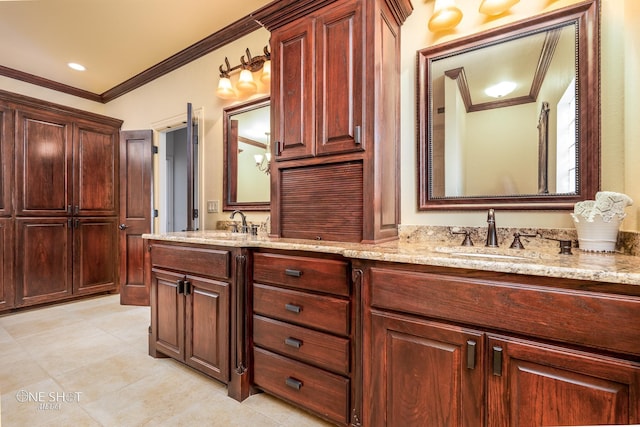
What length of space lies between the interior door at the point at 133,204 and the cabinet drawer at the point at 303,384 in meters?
2.47

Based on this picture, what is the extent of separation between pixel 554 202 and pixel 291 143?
1446mm

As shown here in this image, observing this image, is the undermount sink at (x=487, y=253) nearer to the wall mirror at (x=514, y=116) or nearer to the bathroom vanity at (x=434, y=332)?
the bathroom vanity at (x=434, y=332)

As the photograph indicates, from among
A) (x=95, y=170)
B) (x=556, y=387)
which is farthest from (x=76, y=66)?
(x=556, y=387)

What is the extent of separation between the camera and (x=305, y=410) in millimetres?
1547

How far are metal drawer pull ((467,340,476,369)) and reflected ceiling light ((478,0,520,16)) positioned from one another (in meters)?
1.64

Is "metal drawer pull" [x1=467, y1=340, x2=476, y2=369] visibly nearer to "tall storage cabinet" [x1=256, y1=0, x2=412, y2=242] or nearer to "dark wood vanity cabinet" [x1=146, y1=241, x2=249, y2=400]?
"tall storage cabinet" [x1=256, y1=0, x2=412, y2=242]

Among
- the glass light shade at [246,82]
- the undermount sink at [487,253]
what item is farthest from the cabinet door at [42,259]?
the undermount sink at [487,253]

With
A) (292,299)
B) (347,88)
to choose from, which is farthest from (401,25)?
(292,299)

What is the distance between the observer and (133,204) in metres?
3.43

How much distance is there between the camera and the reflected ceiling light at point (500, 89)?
1521 mm

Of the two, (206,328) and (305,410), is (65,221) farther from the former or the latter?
(305,410)

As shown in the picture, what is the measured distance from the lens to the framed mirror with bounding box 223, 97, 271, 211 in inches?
97.6

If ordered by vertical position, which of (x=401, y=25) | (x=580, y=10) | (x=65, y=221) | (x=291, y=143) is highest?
(x=401, y=25)

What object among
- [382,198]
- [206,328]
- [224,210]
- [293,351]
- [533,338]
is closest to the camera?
[533,338]
